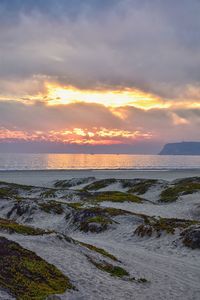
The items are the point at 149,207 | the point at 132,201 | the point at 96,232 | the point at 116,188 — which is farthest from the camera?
the point at 116,188

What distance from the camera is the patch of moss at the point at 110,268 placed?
20.5 metres

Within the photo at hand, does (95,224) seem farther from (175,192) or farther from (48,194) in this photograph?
(175,192)

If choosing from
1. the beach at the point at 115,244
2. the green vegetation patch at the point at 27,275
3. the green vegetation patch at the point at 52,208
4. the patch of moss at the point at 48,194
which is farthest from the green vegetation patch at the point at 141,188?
the green vegetation patch at the point at 27,275

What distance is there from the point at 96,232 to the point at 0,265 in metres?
18.1

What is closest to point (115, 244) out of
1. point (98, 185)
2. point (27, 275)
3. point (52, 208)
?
point (52, 208)

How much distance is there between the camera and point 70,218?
3941 cm

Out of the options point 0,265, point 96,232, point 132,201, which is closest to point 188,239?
point 96,232

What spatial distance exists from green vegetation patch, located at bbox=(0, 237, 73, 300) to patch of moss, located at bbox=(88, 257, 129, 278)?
297cm

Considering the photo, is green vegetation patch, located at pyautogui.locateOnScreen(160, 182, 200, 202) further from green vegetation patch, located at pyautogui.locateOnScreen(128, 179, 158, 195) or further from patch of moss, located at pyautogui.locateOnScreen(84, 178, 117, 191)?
patch of moss, located at pyautogui.locateOnScreen(84, 178, 117, 191)

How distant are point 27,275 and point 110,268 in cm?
525

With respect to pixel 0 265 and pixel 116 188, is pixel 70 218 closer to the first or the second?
pixel 0 265

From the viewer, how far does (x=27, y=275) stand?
683 inches

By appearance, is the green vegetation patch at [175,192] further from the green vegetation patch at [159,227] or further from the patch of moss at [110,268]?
the patch of moss at [110,268]

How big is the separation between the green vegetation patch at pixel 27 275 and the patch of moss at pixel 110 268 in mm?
2975
